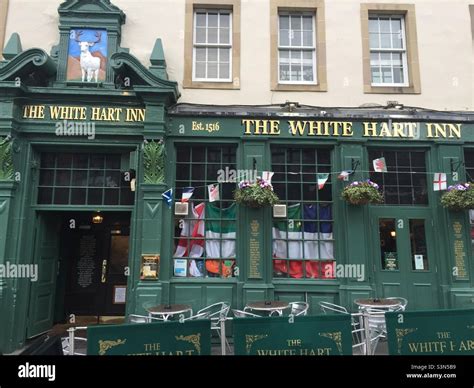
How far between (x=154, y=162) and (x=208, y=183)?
51.0 inches

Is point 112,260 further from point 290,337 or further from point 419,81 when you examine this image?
point 419,81

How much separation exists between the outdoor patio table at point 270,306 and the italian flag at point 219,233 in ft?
4.12

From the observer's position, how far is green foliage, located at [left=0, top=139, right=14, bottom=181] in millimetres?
7699

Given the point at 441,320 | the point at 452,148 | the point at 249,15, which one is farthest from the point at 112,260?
the point at 452,148

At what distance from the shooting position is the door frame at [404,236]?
8.10m

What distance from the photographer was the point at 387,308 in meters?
7.07

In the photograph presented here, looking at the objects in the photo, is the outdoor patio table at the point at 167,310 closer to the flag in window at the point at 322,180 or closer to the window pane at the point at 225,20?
the flag in window at the point at 322,180

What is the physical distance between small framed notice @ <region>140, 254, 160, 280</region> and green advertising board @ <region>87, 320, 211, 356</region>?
4.01m

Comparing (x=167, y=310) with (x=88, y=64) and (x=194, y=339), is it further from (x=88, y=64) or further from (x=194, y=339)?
(x=88, y=64)

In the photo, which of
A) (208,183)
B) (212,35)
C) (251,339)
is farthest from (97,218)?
(251,339)

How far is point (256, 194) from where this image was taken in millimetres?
7574

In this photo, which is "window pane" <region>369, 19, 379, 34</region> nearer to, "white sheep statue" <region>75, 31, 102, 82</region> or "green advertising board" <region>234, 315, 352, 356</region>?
"white sheep statue" <region>75, 31, 102, 82</region>

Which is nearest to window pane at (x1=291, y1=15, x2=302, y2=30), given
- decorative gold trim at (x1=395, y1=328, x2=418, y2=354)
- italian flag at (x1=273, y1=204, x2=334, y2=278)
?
italian flag at (x1=273, y1=204, x2=334, y2=278)
